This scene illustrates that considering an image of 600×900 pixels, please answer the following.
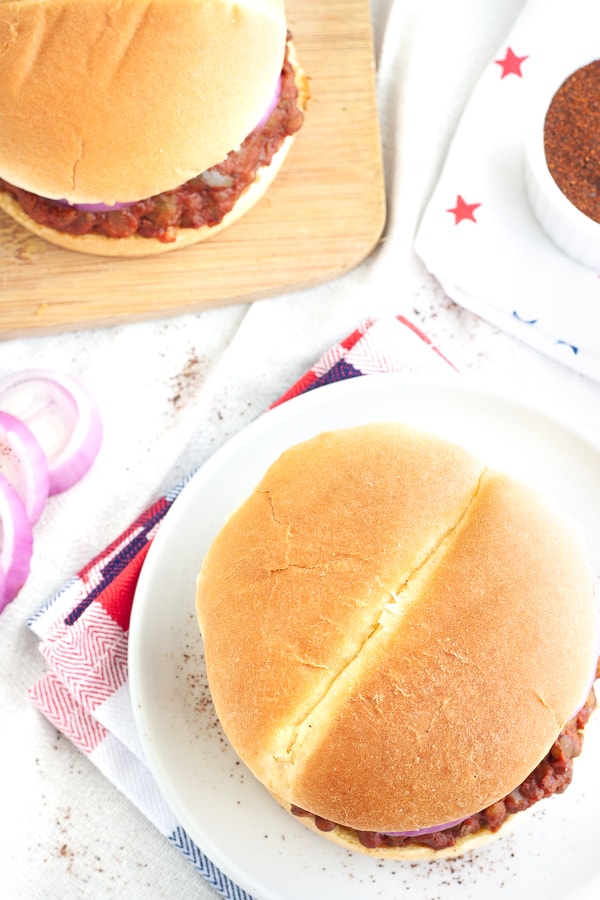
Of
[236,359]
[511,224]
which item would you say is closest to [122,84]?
[236,359]

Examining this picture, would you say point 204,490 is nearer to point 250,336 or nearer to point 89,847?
point 250,336

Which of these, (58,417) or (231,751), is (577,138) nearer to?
(58,417)

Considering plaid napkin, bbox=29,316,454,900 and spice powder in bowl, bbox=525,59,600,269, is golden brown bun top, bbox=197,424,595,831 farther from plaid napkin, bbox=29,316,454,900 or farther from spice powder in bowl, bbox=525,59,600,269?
spice powder in bowl, bbox=525,59,600,269

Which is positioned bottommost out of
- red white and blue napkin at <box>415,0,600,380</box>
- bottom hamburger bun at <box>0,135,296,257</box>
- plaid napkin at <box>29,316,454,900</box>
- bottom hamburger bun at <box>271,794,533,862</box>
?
plaid napkin at <box>29,316,454,900</box>

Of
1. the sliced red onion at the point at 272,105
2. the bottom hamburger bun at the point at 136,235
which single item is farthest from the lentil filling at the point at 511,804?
the sliced red onion at the point at 272,105

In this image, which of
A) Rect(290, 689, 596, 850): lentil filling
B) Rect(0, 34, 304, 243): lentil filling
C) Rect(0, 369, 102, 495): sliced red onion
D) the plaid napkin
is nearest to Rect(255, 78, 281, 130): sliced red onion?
Rect(0, 34, 304, 243): lentil filling

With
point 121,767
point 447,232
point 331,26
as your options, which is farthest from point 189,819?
point 331,26
